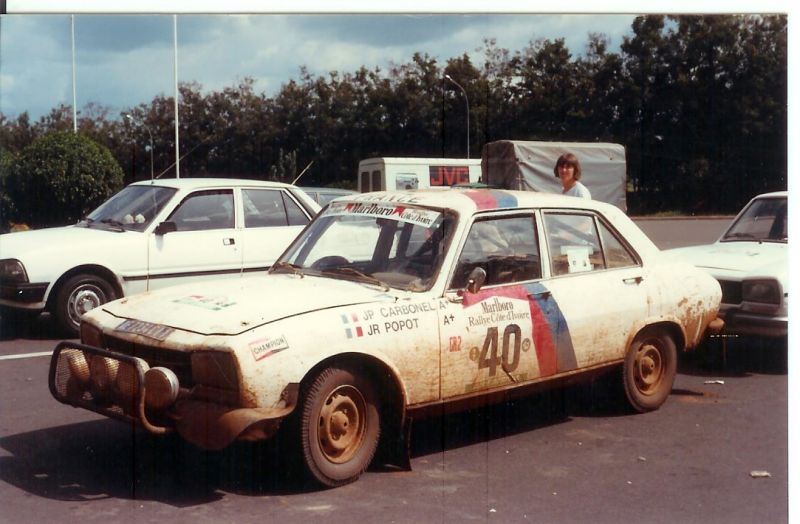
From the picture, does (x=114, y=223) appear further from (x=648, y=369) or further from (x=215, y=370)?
(x=648, y=369)

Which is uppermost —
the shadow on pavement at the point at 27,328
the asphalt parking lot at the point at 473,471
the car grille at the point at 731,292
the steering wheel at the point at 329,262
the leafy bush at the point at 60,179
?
the leafy bush at the point at 60,179

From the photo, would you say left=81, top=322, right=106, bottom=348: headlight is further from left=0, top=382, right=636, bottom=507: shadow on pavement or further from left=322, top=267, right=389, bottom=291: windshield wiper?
left=322, top=267, right=389, bottom=291: windshield wiper

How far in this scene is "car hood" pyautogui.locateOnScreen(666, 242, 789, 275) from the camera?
7707 millimetres

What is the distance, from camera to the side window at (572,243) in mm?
5766

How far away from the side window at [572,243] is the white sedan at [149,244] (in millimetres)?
4494

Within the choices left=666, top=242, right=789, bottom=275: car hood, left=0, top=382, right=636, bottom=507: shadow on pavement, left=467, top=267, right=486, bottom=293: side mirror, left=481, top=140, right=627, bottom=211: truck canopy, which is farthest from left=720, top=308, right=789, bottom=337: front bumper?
left=481, top=140, right=627, bottom=211: truck canopy

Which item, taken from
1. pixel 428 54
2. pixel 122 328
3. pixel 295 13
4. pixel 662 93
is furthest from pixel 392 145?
pixel 122 328

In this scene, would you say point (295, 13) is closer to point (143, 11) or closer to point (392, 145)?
point (143, 11)

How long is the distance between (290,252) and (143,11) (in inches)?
78.0

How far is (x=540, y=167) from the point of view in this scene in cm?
1864

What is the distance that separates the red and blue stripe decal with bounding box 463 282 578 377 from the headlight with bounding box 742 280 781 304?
8.73 ft

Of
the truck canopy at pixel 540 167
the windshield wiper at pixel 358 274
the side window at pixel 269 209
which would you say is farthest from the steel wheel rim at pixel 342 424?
the truck canopy at pixel 540 167

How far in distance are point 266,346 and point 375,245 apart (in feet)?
4.78

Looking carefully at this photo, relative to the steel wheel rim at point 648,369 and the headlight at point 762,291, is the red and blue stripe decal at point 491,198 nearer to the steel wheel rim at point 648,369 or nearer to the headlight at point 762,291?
the steel wheel rim at point 648,369
